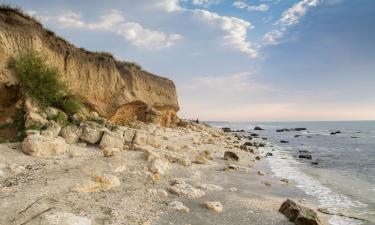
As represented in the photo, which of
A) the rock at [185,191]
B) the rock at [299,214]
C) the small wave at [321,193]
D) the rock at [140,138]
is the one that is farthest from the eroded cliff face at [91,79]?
the small wave at [321,193]

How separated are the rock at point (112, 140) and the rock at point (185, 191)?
13.1 feet

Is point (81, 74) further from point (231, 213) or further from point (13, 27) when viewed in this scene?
point (231, 213)

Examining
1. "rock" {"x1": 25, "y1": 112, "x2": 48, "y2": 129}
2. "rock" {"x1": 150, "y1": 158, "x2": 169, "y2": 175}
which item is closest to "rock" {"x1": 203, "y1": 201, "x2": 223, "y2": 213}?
"rock" {"x1": 150, "y1": 158, "x2": 169, "y2": 175}

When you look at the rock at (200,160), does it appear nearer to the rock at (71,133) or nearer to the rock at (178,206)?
the rock at (71,133)

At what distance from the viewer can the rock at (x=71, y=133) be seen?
38.3 feet

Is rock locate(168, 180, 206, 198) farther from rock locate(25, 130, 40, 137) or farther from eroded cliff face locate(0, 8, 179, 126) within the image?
eroded cliff face locate(0, 8, 179, 126)

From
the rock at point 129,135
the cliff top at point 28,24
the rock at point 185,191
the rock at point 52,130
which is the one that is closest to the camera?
the rock at point 185,191

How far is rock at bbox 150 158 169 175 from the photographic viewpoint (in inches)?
388

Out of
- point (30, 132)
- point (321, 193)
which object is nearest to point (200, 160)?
point (321, 193)

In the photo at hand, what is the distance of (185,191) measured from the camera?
27.8ft

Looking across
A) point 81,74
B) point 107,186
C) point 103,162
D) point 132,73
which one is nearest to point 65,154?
point 103,162

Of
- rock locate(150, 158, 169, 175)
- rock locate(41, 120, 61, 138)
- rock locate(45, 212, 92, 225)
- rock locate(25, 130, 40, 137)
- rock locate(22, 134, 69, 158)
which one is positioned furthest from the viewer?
rock locate(41, 120, 61, 138)

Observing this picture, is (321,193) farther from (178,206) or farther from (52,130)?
(52,130)

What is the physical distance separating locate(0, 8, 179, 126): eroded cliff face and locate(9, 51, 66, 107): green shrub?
382 millimetres
